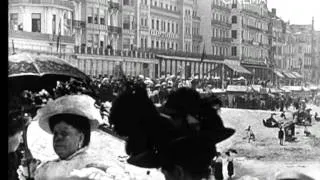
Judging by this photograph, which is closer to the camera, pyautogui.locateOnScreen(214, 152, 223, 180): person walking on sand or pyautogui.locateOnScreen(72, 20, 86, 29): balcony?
pyautogui.locateOnScreen(214, 152, 223, 180): person walking on sand

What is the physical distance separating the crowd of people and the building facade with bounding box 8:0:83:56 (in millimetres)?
156

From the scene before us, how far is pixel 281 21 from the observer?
1919 millimetres

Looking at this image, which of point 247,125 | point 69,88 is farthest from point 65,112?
point 247,125

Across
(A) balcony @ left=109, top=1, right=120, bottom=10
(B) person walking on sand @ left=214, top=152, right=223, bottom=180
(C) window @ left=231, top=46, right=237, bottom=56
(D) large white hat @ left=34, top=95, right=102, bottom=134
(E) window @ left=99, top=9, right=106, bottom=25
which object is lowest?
(B) person walking on sand @ left=214, top=152, right=223, bottom=180

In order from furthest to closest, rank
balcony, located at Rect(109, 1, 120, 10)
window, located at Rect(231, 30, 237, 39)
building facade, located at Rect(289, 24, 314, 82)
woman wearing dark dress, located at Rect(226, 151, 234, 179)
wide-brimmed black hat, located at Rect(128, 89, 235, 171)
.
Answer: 1. balcony, located at Rect(109, 1, 120, 10)
2. window, located at Rect(231, 30, 237, 39)
3. building facade, located at Rect(289, 24, 314, 82)
4. woman wearing dark dress, located at Rect(226, 151, 234, 179)
5. wide-brimmed black hat, located at Rect(128, 89, 235, 171)

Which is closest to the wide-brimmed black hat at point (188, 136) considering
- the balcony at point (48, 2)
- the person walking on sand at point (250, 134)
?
the person walking on sand at point (250, 134)

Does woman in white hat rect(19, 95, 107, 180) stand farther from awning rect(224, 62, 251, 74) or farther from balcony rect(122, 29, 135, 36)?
awning rect(224, 62, 251, 74)

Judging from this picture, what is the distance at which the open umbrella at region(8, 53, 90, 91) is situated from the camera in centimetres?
198

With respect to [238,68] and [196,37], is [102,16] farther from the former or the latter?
[238,68]

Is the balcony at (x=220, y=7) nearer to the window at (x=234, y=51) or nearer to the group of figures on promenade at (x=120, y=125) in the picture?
the window at (x=234, y=51)

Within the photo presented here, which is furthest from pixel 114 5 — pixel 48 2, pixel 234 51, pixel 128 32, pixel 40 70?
pixel 234 51

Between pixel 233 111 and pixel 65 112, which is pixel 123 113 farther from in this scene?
pixel 233 111

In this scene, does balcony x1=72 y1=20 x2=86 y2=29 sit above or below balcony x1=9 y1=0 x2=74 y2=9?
below

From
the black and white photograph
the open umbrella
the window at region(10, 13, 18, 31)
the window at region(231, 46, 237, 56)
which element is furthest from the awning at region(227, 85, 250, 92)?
the window at region(10, 13, 18, 31)
